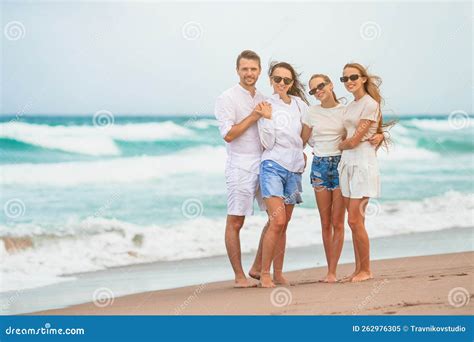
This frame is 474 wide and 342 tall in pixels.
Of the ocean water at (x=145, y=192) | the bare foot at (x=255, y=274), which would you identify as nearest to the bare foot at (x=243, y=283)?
the bare foot at (x=255, y=274)

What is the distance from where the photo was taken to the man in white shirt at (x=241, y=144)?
6477 mm

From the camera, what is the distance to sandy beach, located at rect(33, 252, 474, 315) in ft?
19.1

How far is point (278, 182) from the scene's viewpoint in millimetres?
6383

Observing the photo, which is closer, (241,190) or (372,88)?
(372,88)

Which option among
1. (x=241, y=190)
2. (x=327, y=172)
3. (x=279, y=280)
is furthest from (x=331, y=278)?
(x=241, y=190)

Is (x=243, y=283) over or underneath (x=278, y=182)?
underneath

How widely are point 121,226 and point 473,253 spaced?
13.1ft

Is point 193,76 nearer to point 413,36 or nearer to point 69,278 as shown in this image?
point 413,36

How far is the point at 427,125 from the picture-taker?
20.3 m

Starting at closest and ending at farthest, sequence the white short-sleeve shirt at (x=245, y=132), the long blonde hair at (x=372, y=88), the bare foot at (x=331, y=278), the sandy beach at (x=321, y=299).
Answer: the sandy beach at (x=321, y=299) < the long blonde hair at (x=372, y=88) < the white short-sleeve shirt at (x=245, y=132) < the bare foot at (x=331, y=278)

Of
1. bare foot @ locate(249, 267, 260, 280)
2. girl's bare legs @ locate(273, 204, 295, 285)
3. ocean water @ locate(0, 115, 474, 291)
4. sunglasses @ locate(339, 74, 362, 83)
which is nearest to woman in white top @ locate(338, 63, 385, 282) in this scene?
sunglasses @ locate(339, 74, 362, 83)

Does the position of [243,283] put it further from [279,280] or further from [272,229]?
[272,229]

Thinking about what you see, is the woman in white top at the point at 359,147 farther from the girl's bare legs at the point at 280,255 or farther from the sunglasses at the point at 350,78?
the girl's bare legs at the point at 280,255

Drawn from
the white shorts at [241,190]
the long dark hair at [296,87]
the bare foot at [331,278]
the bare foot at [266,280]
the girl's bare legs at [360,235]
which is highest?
the long dark hair at [296,87]
